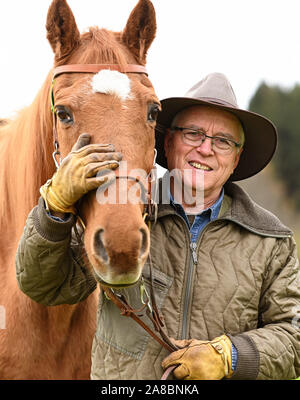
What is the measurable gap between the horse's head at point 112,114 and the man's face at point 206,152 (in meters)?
0.37

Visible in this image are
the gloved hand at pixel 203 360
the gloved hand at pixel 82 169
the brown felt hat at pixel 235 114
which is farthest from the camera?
the brown felt hat at pixel 235 114

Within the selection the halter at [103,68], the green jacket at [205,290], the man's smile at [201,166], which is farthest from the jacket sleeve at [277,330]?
the halter at [103,68]

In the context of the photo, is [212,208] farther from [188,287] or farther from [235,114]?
[235,114]

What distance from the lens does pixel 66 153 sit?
9.17 feet

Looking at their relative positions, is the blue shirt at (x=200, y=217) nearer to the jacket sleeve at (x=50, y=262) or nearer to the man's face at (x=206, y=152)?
the man's face at (x=206, y=152)

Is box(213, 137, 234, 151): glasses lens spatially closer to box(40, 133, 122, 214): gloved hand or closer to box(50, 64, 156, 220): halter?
box(50, 64, 156, 220): halter

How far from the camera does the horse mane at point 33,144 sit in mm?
2965

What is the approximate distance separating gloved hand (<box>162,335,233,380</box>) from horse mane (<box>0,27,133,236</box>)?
1.42 metres

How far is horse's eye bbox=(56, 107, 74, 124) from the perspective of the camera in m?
2.75

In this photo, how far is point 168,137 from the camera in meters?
3.38

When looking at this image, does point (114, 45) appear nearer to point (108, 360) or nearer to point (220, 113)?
point (220, 113)

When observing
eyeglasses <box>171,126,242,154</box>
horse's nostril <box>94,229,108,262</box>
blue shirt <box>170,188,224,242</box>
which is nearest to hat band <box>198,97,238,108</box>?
eyeglasses <box>171,126,242,154</box>

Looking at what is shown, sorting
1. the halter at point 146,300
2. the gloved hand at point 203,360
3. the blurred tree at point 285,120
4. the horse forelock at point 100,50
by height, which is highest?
the horse forelock at point 100,50

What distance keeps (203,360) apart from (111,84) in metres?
1.47
